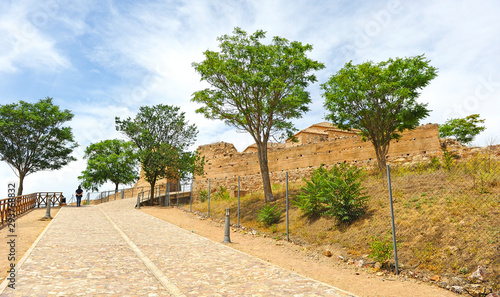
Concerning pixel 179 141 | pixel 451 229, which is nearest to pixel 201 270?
pixel 451 229

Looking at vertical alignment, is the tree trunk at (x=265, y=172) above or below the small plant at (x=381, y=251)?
above

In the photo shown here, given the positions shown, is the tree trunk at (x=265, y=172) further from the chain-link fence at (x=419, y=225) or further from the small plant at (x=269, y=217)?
the small plant at (x=269, y=217)

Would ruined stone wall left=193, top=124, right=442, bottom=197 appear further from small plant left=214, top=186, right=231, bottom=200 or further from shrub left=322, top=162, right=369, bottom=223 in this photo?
shrub left=322, top=162, right=369, bottom=223

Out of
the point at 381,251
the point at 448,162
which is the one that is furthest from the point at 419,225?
the point at 448,162

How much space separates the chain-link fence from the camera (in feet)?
23.2

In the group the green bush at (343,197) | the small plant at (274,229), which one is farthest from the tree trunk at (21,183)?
the green bush at (343,197)

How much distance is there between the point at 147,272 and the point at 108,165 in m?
44.3

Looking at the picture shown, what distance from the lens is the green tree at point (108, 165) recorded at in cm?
4603

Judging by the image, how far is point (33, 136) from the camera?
3334 cm

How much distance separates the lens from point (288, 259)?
375 inches

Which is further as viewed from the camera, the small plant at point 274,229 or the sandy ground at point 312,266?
the small plant at point 274,229

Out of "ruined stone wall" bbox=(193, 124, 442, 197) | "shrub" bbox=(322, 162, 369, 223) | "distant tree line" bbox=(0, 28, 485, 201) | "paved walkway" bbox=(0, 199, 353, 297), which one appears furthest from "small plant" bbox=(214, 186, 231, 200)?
"paved walkway" bbox=(0, 199, 353, 297)

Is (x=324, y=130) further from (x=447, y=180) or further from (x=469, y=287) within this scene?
(x=469, y=287)

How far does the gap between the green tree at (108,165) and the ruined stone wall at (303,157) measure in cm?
1722
